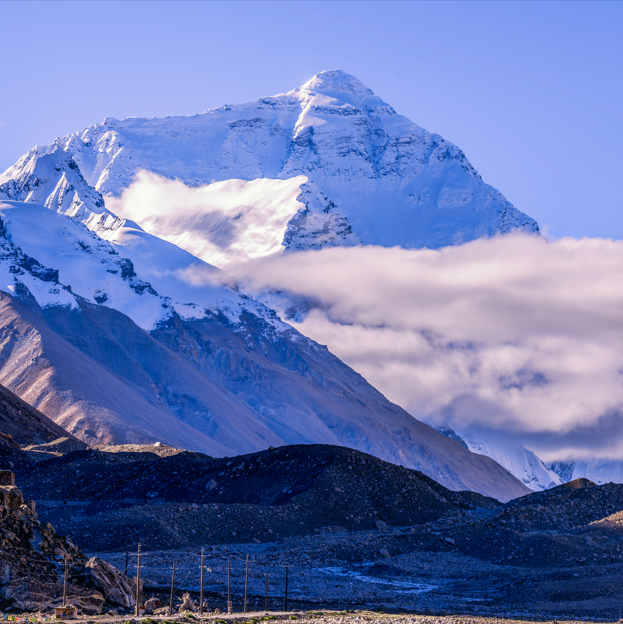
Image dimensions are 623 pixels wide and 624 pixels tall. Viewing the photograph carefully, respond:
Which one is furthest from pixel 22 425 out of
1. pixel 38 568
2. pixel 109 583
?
pixel 38 568

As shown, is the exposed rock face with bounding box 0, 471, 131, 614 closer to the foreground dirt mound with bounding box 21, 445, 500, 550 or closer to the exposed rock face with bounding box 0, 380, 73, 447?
the foreground dirt mound with bounding box 21, 445, 500, 550

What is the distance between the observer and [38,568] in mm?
45719

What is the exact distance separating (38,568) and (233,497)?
4688cm

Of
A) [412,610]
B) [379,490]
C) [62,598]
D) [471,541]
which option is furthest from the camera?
[379,490]

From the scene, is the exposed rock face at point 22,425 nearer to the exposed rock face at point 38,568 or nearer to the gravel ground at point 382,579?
the gravel ground at point 382,579

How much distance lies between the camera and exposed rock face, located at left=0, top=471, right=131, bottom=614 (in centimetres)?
4338

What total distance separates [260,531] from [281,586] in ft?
63.1

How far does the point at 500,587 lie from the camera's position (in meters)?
63.5

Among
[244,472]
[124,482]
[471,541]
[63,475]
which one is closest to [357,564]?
[471,541]

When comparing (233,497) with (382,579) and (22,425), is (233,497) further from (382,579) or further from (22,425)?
(22,425)

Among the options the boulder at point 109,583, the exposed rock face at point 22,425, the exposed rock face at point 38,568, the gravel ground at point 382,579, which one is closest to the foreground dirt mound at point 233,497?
the gravel ground at point 382,579

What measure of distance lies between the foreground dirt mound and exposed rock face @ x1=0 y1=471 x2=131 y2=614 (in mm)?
26930

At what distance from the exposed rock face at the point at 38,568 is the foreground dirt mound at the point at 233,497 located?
26.9 metres

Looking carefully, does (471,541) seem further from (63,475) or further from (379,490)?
(63,475)
